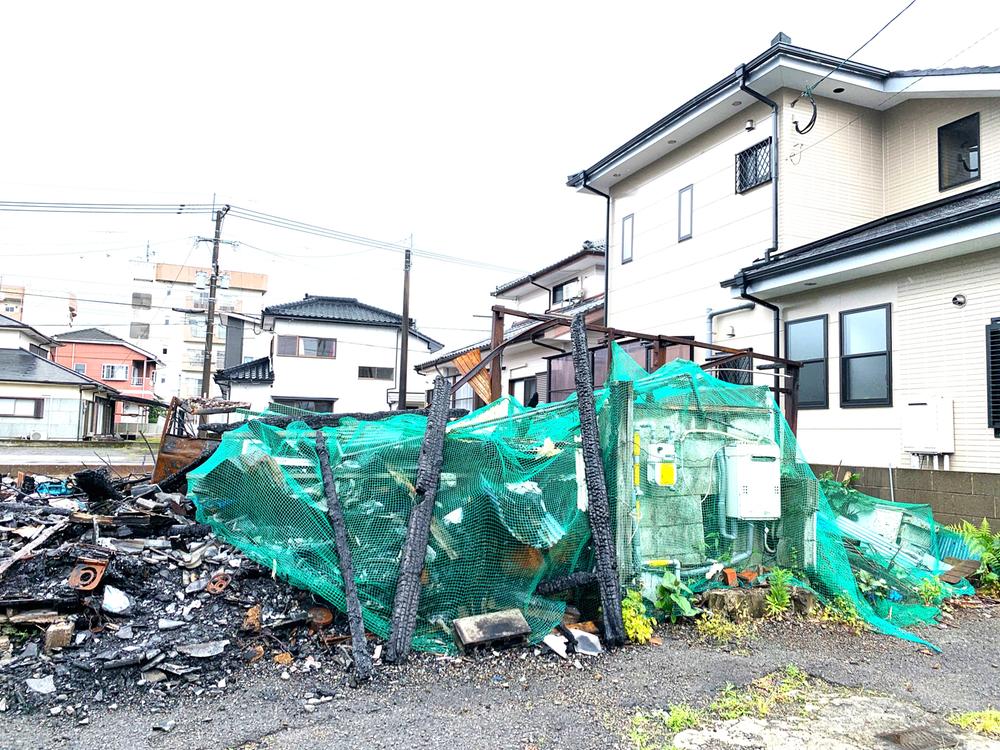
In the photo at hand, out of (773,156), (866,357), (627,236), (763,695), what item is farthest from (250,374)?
(763,695)

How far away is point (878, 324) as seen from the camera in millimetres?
8188

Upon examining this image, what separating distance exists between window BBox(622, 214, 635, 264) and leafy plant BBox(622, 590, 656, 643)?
363 inches

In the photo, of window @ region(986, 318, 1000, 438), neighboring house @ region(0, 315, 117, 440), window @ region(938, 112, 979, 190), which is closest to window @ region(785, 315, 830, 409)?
window @ region(986, 318, 1000, 438)

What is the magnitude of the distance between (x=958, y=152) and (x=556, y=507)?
843 cm

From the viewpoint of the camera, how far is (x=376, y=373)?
3222 centimetres

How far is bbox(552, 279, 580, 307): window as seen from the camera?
1792 centimetres

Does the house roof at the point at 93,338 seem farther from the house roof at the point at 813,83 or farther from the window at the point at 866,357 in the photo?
the window at the point at 866,357

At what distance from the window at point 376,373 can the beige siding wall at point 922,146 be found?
82.6ft

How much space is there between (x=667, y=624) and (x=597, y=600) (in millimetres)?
566

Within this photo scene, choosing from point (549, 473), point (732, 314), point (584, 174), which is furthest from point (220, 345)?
point (549, 473)

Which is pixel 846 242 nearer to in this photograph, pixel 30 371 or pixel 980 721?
pixel 980 721

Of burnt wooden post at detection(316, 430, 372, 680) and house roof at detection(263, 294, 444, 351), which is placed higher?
house roof at detection(263, 294, 444, 351)

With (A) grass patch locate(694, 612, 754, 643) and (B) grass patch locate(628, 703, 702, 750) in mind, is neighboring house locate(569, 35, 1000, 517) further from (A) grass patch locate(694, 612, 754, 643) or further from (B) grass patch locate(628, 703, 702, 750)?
(B) grass patch locate(628, 703, 702, 750)

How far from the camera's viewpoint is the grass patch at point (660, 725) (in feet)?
10.3
